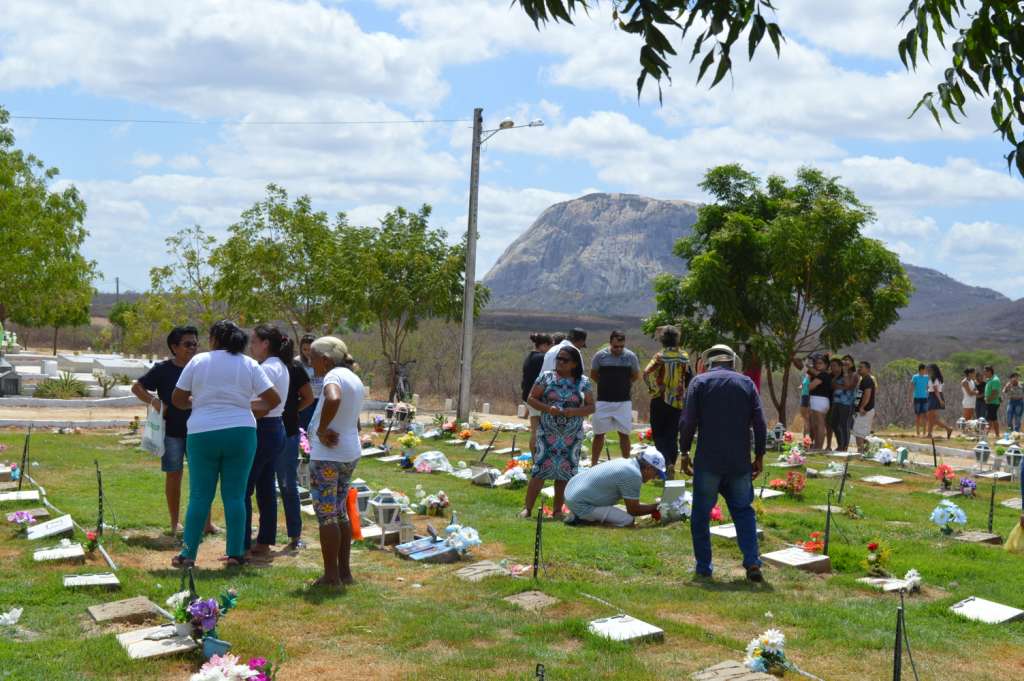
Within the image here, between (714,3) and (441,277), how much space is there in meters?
24.3

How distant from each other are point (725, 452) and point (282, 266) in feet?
76.0

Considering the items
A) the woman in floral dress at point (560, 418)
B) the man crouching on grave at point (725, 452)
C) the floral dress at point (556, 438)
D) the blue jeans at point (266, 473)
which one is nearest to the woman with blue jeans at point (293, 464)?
the blue jeans at point (266, 473)

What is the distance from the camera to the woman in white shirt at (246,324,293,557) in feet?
26.2

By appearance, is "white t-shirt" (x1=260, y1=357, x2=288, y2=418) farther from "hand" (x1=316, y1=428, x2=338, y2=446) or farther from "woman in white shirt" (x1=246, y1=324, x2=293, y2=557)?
"hand" (x1=316, y1=428, x2=338, y2=446)

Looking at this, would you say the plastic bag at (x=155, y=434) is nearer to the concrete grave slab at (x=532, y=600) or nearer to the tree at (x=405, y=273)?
the concrete grave slab at (x=532, y=600)

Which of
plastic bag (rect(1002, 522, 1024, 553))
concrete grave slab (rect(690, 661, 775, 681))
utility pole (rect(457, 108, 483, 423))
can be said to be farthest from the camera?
utility pole (rect(457, 108, 483, 423))

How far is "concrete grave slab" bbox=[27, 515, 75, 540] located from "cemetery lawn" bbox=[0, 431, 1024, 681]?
18 cm

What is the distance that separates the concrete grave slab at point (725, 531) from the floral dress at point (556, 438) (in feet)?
4.61

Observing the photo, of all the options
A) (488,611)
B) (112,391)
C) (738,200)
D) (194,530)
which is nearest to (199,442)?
(194,530)

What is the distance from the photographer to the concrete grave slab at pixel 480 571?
7.52 meters

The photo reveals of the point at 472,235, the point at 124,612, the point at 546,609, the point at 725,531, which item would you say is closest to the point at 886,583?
the point at 725,531

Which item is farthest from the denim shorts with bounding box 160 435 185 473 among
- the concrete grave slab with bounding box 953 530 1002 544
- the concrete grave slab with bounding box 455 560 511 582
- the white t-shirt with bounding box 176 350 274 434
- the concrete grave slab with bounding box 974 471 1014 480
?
the concrete grave slab with bounding box 974 471 1014 480

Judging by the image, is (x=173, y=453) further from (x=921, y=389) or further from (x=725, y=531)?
(x=921, y=389)

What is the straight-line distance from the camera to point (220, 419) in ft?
23.7
